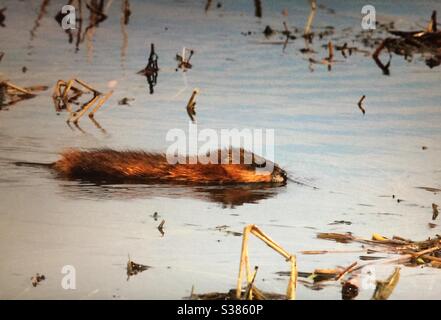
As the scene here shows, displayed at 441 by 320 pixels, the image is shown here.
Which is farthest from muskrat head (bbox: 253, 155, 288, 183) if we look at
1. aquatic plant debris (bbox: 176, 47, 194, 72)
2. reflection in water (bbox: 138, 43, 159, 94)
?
aquatic plant debris (bbox: 176, 47, 194, 72)

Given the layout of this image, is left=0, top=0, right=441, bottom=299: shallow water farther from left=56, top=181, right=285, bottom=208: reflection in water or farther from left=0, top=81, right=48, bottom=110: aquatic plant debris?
left=0, top=81, right=48, bottom=110: aquatic plant debris

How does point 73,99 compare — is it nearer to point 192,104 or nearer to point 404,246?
point 192,104

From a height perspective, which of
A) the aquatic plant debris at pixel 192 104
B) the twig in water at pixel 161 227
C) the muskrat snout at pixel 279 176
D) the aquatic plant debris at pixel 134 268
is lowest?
the aquatic plant debris at pixel 134 268

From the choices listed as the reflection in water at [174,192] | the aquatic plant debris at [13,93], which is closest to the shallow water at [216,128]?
the reflection in water at [174,192]

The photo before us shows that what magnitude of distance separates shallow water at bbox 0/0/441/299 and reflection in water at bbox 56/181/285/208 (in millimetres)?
20

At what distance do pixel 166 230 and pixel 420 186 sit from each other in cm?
198

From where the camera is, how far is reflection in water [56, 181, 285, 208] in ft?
20.0

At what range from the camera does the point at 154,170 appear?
656cm

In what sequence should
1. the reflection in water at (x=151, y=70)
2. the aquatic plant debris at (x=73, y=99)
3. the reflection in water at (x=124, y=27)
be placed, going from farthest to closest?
the reflection in water at (x=124, y=27) < the reflection in water at (x=151, y=70) < the aquatic plant debris at (x=73, y=99)

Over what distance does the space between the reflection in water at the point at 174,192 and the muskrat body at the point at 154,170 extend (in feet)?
0.31

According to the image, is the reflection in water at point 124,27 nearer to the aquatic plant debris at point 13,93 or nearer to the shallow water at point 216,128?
the shallow water at point 216,128

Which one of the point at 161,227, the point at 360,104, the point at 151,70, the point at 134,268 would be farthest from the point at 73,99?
the point at 134,268

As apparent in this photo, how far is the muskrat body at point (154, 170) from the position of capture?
655 centimetres
